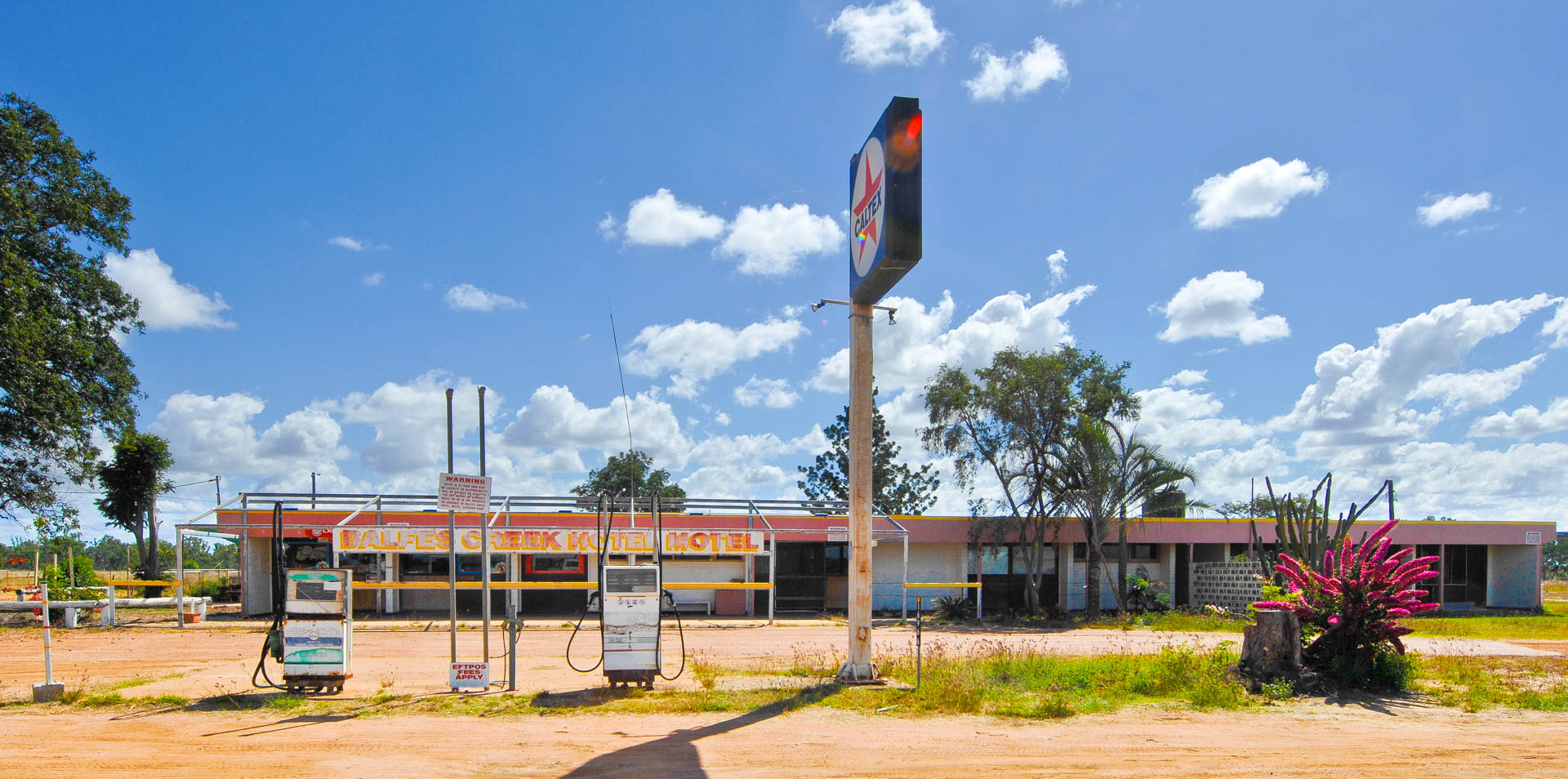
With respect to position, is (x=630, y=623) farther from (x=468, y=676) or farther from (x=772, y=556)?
(x=772, y=556)

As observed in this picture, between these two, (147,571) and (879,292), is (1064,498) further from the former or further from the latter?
(147,571)

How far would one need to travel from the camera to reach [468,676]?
12.1 metres

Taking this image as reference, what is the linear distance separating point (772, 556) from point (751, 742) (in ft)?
52.1

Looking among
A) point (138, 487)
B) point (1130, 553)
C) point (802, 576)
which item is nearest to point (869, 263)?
point (802, 576)

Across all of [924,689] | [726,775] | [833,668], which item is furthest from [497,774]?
[833,668]

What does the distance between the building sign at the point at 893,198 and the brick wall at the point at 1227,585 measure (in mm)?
20737

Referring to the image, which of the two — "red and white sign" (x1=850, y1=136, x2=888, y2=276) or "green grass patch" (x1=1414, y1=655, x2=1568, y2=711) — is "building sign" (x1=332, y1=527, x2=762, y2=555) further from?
"green grass patch" (x1=1414, y1=655, x2=1568, y2=711)

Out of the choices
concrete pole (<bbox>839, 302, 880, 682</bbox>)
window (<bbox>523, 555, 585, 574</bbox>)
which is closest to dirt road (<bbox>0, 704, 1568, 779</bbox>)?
concrete pole (<bbox>839, 302, 880, 682</bbox>)

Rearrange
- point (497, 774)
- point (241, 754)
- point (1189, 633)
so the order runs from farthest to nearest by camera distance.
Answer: point (1189, 633) → point (241, 754) → point (497, 774)

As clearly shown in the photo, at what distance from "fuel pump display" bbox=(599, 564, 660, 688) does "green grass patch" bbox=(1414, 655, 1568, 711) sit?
10.2m

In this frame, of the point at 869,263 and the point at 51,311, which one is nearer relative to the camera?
the point at 869,263

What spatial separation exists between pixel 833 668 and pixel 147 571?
33.6 meters

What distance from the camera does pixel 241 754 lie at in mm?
8625

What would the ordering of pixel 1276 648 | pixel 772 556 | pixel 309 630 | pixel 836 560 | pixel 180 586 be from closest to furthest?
pixel 309 630, pixel 1276 648, pixel 180 586, pixel 772 556, pixel 836 560
